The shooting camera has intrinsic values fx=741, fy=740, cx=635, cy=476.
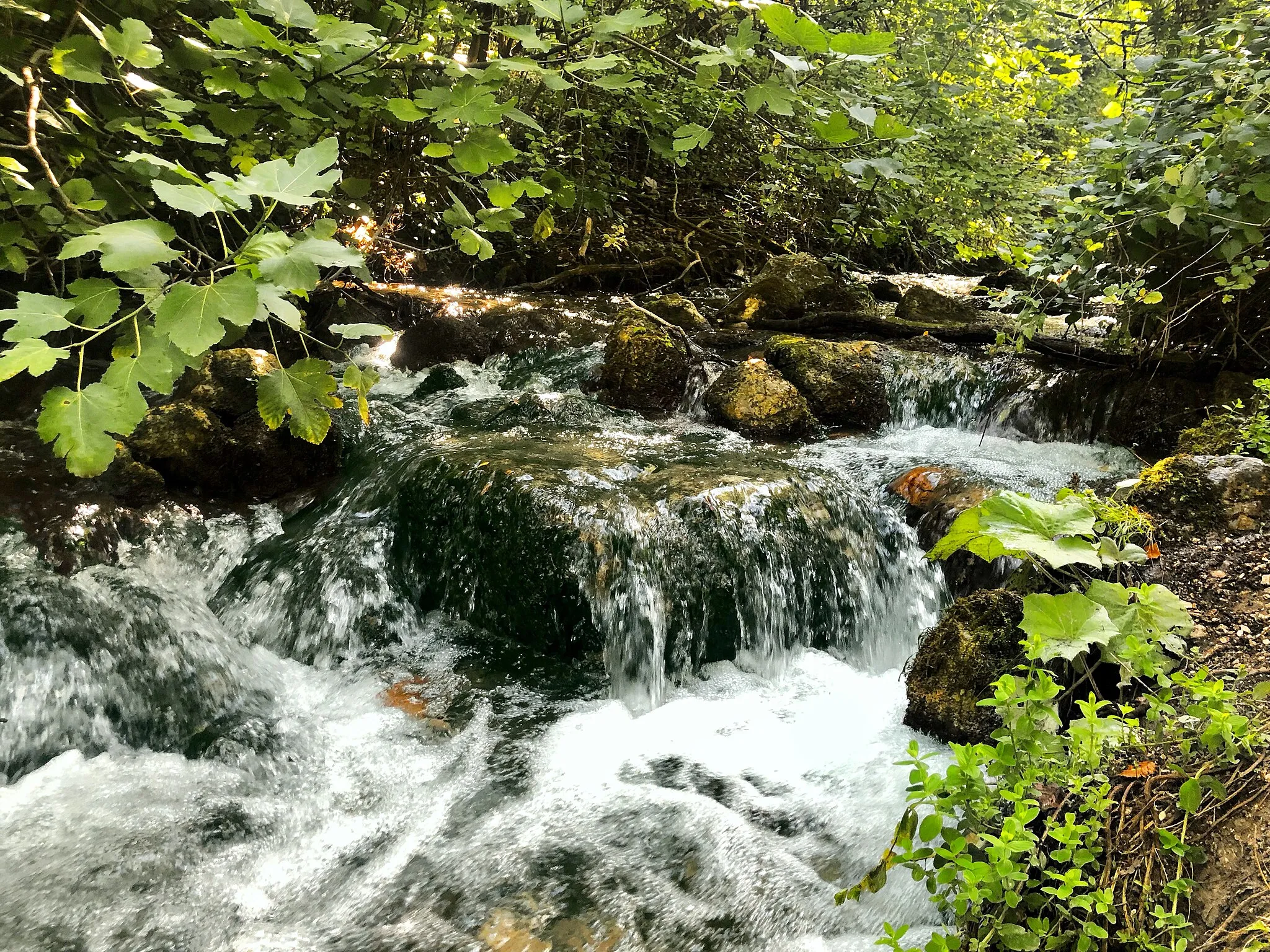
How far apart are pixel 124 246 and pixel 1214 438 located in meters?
4.78

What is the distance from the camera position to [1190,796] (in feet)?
5.33

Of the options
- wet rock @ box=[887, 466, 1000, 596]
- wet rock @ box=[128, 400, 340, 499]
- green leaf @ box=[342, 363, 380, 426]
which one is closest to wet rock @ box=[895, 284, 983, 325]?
wet rock @ box=[887, 466, 1000, 596]

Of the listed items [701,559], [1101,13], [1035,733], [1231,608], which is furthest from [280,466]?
[1101,13]

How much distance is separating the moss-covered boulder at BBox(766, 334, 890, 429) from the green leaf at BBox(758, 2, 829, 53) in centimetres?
497

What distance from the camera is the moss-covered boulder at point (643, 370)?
6.31 m

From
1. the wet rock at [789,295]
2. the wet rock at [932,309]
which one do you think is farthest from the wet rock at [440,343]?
the wet rock at [932,309]

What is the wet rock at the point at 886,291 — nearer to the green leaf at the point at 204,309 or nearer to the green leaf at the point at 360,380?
the green leaf at the point at 360,380

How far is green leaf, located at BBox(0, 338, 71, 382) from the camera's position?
1.08m

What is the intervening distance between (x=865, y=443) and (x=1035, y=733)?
14.2ft

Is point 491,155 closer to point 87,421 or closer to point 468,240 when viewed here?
point 468,240

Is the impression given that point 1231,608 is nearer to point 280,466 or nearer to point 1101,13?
point 280,466

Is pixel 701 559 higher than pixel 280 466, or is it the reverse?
pixel 280 466

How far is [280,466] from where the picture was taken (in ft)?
16.0

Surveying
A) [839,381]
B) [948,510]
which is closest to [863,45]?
[948,510]
